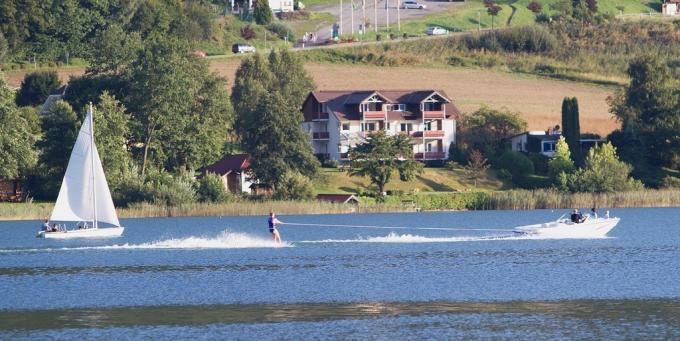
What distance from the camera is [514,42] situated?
18688 centimetres

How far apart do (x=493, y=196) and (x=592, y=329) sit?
221 ft

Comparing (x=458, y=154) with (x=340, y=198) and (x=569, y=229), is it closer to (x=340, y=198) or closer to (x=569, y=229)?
(x=340, y=198)

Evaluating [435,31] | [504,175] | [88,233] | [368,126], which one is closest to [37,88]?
[368,126]

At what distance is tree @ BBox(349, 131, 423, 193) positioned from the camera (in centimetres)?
11869

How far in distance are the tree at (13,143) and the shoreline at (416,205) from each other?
3101 millimetres

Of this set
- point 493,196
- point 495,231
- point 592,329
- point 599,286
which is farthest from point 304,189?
point 592,329

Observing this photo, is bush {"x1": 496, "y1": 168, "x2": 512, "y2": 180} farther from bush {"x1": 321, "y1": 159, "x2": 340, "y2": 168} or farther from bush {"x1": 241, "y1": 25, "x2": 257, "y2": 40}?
bush {"x1": 241, "y1": 25, "x2": 257, "y2": 40}

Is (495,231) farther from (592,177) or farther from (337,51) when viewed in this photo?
(337,51)

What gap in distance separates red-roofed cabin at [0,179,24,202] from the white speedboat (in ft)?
173

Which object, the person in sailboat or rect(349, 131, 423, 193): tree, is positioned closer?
the person in sailboat

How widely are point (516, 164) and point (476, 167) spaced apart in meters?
3.93

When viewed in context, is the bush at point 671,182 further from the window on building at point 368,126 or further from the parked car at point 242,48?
the parked car at point 242,48

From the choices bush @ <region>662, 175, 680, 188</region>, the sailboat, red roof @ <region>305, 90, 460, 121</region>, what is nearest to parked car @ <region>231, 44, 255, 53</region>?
red roof @ <region>305, 90, 460, 121</region>

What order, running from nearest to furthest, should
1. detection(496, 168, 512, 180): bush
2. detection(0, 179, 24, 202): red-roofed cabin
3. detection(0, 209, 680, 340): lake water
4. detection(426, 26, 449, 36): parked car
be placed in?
detection(0, 209, 680, 340): lake water → detection(0, 179, 24, 202): red-roofed cabin → detection(496, 168, 512, 180): bush → detection(426, 26, 449, 36): parked car
